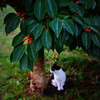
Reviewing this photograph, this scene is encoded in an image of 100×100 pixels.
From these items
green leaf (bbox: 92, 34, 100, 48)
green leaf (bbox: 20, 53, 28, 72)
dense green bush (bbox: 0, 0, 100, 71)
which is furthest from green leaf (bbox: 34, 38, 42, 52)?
green leaf (bbox: 92, 34, 100, 48)

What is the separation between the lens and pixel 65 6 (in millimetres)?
1121

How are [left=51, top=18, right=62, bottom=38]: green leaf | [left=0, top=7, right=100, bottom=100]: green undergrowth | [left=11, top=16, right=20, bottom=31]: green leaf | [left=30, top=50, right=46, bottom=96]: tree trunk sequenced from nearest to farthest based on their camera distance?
[left=51, top=18, right=62, bottom=38]: green leaf, [left=11, top=16, right=20, bottom=31]: green leaf, [left=30, top=50, right=46, bottom=96]: tree trunk, [left=0, top=7, right=100, bottom=100]: green undergrowth

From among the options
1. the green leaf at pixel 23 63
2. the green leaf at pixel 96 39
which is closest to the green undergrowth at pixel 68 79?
the green leaf at pixel 23 63

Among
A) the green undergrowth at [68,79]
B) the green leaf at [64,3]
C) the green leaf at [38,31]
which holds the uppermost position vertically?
the green leaf at [64,3]

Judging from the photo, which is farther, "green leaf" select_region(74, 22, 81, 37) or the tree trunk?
the tree trunk

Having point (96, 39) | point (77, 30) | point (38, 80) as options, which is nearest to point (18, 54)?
point (77, 30)

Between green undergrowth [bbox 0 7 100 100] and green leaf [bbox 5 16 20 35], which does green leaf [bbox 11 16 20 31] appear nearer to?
green leaf [bbox 5 16 20 35]

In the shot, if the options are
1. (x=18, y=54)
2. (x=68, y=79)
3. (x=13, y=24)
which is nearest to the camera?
(x=18, y=54)

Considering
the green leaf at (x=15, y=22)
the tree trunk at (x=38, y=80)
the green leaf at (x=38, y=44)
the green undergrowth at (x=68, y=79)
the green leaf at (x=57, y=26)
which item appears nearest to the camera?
the green leaf at (x=57, y=26)

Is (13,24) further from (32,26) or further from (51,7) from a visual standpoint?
(51,7)

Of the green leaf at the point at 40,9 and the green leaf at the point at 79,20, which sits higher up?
the green leaf at the point at 40,9

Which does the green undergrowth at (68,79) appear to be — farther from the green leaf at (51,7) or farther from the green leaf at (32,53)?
the green leaf at (51,7)

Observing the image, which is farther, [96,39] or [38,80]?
[38,80]

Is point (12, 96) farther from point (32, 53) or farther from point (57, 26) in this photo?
point (57, 26)
